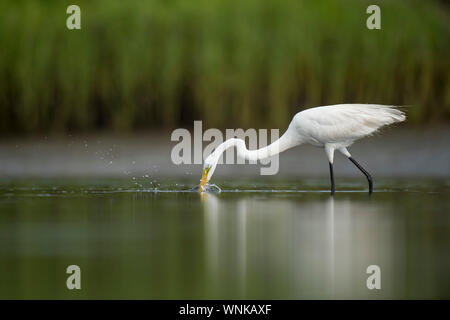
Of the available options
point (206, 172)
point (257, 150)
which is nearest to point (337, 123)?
point (257, 150)

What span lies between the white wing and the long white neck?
371 millimetres

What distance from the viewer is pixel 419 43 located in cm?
1769

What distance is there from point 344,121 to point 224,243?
509 centimetres

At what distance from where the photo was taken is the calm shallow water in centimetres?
595

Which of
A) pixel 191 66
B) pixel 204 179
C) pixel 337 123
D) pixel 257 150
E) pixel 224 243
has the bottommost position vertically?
pixel 224 243

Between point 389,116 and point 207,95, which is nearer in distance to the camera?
point 389,116

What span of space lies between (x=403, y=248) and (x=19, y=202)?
4.82 metres

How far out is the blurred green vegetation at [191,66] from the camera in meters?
16.7

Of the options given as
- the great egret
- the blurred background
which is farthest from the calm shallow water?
the great egret

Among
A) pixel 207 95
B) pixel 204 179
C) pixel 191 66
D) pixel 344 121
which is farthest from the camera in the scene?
pixel 191 66

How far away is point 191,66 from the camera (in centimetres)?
1691

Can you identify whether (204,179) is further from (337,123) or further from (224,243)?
(224,243)

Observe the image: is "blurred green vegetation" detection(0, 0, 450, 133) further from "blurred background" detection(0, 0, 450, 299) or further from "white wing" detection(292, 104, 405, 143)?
"white wing" detection(292, 104, 405, 143)

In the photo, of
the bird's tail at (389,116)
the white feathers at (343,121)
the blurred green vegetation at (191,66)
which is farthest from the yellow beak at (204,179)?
the blurred green vegetation at (191,66)
